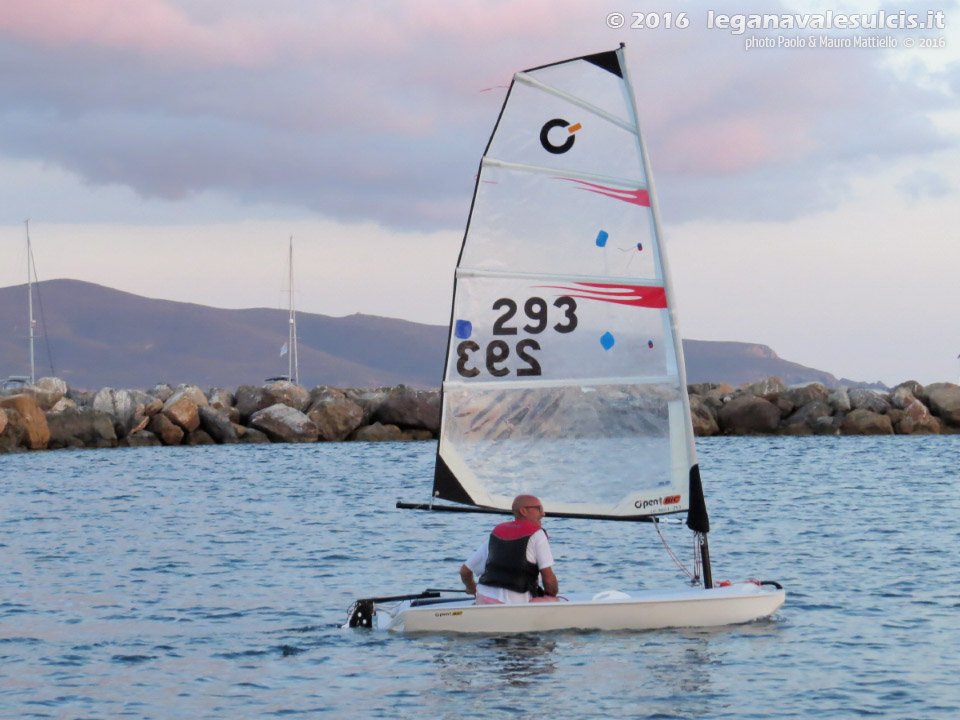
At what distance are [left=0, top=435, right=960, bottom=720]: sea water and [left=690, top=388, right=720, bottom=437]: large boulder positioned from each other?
18.5 meters

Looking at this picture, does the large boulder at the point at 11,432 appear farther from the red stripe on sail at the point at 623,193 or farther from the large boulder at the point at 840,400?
the red stripe on sail at the point at 623,193

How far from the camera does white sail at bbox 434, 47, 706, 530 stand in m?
12.3

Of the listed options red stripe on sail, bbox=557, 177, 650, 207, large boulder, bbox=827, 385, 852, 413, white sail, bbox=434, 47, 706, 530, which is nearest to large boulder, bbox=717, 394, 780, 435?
large boulder, bbox=827, 385, 852, 413

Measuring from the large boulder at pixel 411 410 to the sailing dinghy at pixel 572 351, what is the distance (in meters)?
37.9

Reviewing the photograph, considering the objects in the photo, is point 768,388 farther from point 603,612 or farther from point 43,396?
point 603,612

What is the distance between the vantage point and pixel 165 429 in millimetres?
49188

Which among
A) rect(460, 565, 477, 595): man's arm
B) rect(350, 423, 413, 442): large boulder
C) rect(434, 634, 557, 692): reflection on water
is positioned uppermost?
rect(350, 423, 413, 442): large boulder

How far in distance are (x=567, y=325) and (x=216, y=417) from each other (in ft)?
126

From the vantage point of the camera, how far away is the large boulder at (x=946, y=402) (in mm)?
52875

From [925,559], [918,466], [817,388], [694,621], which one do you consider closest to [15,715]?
[694,621]

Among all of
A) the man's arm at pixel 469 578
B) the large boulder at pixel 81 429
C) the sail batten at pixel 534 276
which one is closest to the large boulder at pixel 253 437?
the large boulder at pixel 81 429

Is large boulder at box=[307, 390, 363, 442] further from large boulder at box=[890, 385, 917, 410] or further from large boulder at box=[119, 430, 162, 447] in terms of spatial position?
large boulder at box=[890, 385, 917, 410]

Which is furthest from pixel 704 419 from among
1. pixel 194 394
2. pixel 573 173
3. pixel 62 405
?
pixel 573 173

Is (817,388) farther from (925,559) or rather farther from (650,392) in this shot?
(650,392)
